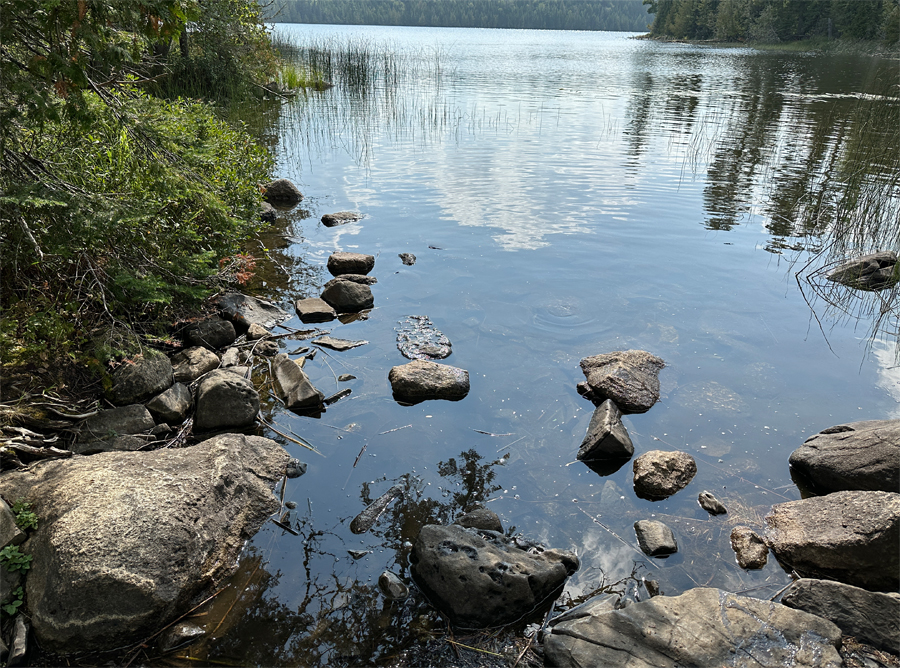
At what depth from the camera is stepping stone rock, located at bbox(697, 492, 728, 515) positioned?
4.50m

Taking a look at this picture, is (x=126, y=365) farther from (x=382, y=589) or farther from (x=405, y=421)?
(x=382, y=589)

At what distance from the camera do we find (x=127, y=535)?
348cm

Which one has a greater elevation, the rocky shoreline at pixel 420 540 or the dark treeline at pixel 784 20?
the dark treeline at pixel 784 20

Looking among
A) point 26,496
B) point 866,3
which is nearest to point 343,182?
point 26,496

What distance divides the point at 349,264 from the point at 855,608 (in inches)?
281

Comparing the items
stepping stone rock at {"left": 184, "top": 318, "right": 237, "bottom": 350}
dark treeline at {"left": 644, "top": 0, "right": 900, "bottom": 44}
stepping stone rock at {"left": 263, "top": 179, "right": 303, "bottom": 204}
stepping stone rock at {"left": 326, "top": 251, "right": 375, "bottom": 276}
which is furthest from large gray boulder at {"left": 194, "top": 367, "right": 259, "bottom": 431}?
dark treeline at {"left": 644, "top": 0, "right": 900, "bottom": 44}

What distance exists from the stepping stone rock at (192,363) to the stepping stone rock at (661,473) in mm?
4263

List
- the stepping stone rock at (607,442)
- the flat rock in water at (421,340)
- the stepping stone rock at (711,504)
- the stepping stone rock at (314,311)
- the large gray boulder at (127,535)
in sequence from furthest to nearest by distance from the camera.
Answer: the stepping stone rock at (314,311), the flat rock in water at (421,340), the stepping stone rock at (607,442), the stepping stone rock at (711,504), the large gray boulder at (127,535)

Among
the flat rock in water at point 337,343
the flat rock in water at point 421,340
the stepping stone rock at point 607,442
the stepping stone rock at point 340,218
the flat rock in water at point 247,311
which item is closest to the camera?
the stepping stone rock at point 607,442

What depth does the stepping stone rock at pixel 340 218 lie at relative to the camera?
428 inches

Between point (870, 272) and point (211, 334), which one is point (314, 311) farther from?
point (870, 272)

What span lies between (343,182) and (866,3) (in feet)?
221

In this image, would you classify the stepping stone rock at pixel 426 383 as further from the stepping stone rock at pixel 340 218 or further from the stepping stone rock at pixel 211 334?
the stepping stone rock at pixel 340 218

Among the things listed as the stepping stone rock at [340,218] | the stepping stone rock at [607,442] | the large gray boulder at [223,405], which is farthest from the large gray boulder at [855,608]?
the stepping stone rock at [340,218]
